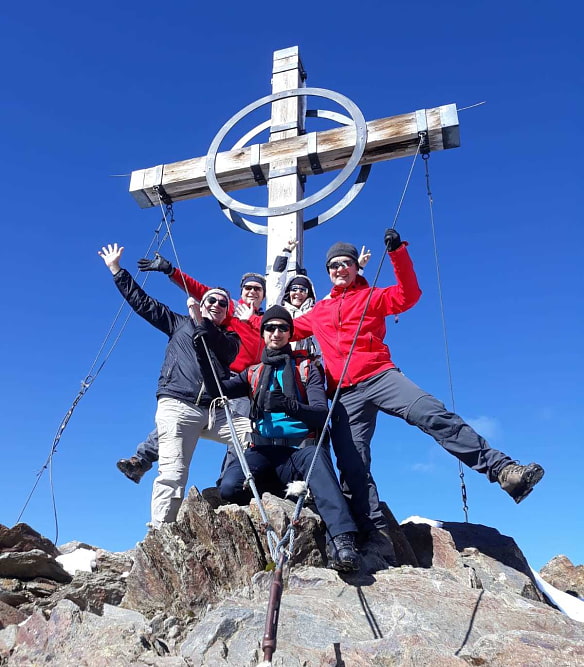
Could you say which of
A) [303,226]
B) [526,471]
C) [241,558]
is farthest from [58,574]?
[303,226]

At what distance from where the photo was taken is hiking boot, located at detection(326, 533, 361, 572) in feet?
13.6

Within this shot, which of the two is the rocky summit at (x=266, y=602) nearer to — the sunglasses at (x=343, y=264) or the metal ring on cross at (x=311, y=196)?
the sunglasses at (x=343, y=264)

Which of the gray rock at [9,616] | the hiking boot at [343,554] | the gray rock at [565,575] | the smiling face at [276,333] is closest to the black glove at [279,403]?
the smiling face at [276,333]

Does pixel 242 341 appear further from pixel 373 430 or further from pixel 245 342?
pixel 373 430

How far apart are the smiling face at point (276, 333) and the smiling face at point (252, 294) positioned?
1.66m

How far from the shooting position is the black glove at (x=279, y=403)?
16.2 ft

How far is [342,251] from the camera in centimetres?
612

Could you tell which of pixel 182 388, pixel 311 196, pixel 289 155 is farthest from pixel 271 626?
pixel 289 155

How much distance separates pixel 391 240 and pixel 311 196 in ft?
8.18

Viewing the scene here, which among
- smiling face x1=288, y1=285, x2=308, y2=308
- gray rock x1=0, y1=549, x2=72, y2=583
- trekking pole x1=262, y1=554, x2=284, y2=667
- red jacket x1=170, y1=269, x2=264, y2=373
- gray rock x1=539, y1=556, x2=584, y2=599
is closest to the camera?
trekking pole x1=262, y1=554, x2=284, y2=667

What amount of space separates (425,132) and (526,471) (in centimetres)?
459

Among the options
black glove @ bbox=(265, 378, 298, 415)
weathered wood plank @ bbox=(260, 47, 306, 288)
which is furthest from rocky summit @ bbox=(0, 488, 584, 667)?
weathered wood plank @ bbox=(260, 47, 306, 288)

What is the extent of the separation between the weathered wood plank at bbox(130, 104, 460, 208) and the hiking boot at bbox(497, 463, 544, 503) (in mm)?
4484

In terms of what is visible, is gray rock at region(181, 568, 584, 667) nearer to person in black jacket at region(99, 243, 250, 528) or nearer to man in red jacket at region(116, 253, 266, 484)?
person in black jacket at region(99, 243, 250, 528)
